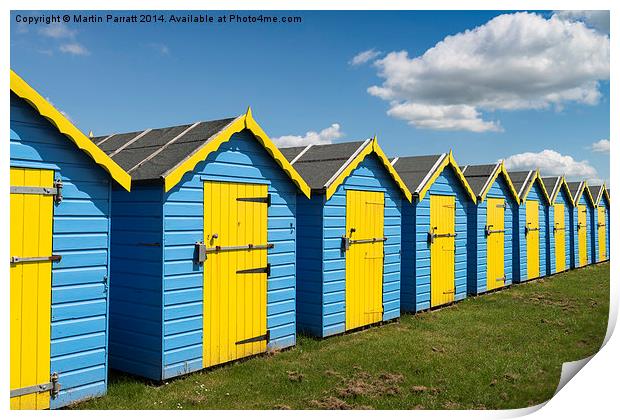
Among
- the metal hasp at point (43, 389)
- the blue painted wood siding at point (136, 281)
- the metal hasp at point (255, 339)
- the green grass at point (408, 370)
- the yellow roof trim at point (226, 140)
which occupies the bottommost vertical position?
the green grass at point (408, 370)

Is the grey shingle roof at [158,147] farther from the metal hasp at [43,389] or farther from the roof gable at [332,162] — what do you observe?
the metal hasp at [43,389]

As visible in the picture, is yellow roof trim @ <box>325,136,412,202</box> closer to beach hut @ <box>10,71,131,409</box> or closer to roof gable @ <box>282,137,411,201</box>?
roof gable @ <box>282,137,411,201</box>

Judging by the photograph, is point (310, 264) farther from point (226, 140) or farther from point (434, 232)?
point (434, 232)

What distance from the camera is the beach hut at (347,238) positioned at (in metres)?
10.9

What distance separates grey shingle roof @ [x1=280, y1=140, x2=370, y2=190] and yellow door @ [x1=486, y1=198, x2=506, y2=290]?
7.16 metres

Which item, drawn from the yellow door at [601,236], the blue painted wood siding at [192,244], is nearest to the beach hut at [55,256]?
the blue painted wood siding at [192,244]

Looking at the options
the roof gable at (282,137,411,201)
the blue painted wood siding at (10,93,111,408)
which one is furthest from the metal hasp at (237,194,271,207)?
the blue painted wood siding at (10,93,111,408)

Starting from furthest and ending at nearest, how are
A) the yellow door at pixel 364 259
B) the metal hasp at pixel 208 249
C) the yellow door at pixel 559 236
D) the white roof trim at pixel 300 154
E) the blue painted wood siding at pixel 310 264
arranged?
the yellow door at pixel 559 236, the white roof trim at pixel 300 154, the yellow door at pixel 364 259, the blue painted wood siding at pixel 310 264, the metal hasp at pixel 208 249

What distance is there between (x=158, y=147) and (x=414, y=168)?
7.66m

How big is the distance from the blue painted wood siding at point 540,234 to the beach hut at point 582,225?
3.64m

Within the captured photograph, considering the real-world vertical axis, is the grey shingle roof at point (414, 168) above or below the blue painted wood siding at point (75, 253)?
above

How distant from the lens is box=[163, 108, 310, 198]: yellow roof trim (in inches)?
307

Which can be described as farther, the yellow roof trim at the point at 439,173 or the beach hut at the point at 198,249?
the yellow roof trim at the point at 439,173

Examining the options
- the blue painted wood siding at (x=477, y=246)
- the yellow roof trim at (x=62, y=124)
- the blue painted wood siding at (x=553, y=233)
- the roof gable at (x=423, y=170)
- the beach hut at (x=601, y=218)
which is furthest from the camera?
the beach hut at (x=601, y=218)
